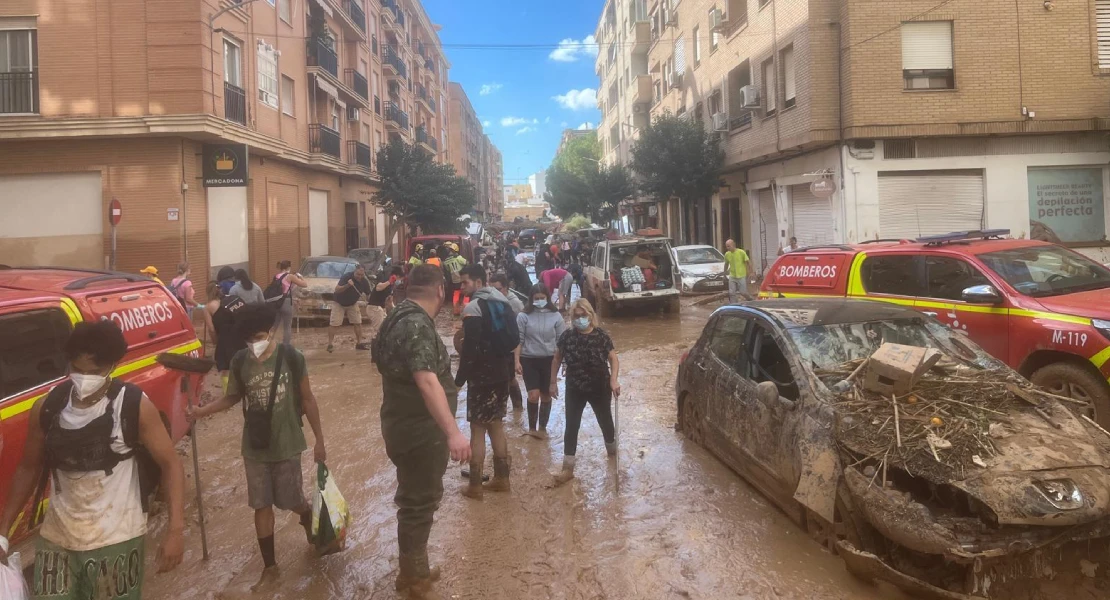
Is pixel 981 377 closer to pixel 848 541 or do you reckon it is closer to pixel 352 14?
pixel 848 541

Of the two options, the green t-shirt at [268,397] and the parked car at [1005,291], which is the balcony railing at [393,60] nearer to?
the parked car at [1005,291]

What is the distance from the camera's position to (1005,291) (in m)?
6.87

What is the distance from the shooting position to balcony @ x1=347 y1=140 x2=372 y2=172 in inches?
1176

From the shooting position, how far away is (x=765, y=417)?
522 centimetres

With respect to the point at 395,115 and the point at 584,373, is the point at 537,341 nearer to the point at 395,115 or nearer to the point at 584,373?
the point at 584,373

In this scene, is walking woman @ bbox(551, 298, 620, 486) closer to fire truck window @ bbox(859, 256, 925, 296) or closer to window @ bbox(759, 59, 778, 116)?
fire truck window @ bbox(859, 256, 925, 296)

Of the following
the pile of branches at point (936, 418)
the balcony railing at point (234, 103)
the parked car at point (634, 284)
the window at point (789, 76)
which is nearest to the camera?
the pile of branches at point (936, 418)

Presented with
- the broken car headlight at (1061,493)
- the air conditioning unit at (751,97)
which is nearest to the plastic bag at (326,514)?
the broken car headlight at (1061,493)

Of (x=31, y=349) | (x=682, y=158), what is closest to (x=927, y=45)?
(x=682, y=158)

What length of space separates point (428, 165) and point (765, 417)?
90.5 feet

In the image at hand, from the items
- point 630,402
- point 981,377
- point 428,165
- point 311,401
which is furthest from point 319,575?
point 428,165

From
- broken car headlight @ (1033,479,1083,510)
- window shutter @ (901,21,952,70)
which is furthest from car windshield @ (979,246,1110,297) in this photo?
window shutter @ (901,21,952,70)

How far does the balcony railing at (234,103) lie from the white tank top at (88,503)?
671 inches

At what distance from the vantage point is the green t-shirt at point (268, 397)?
4355mm
